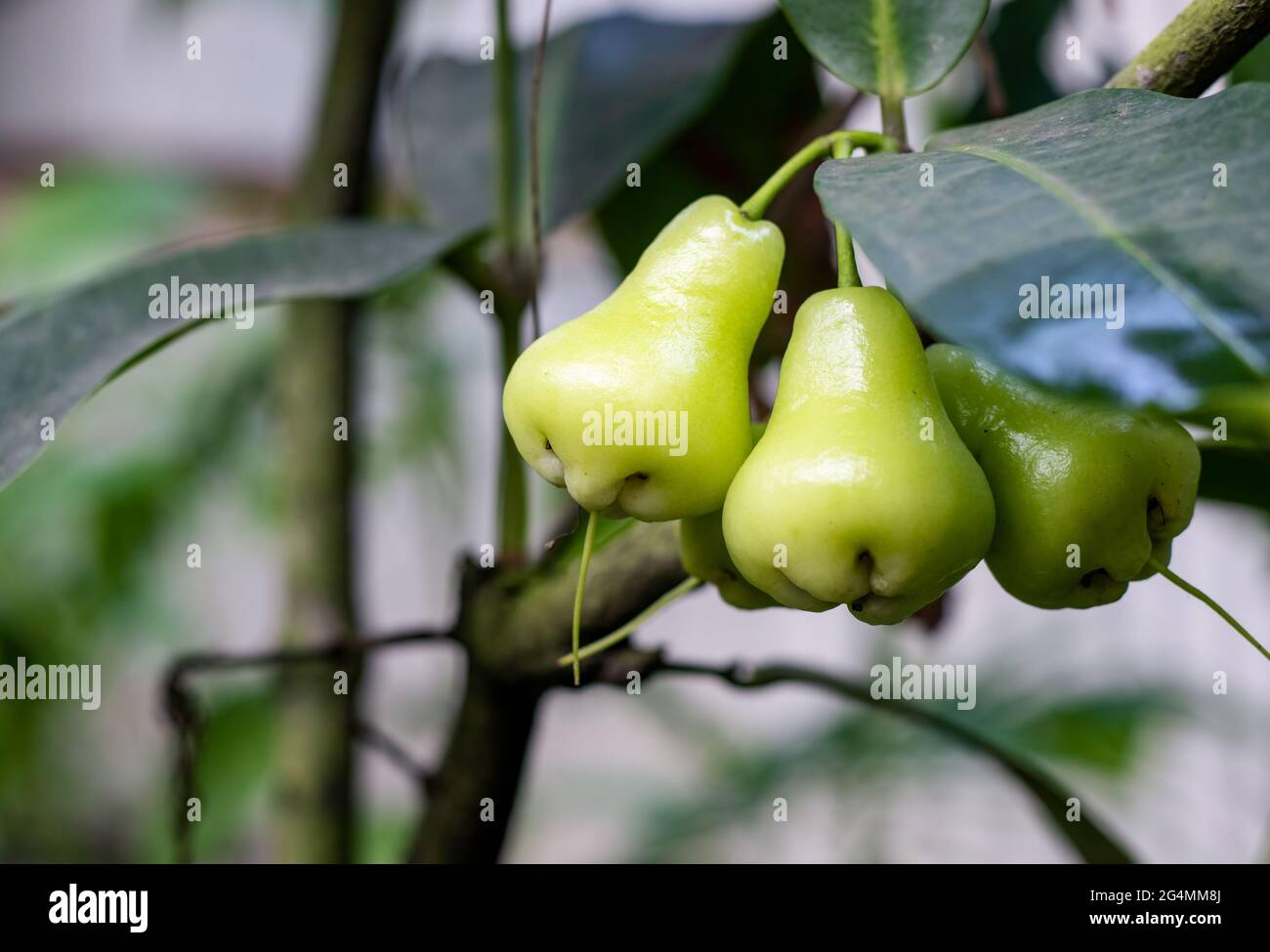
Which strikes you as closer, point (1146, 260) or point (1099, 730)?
point (1146, 260)

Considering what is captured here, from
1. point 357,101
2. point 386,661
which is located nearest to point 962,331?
point 357,101

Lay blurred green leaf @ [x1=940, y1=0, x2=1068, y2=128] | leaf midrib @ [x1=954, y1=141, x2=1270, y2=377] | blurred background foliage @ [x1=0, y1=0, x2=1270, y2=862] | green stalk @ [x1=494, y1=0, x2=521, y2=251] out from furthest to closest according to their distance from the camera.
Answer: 1. blurred background foliage @ [x1=0, y1=0, x2=1270, y2=862]
2. blurred green leaf @ [x1=940, y1=0, x2=1068, y2=128]
3. green stalk @ [x1=494, y1=0, x2=521, y2=251]
4. leaf midrib @ [x1=954, y1=141, x2=1270, y2=377]

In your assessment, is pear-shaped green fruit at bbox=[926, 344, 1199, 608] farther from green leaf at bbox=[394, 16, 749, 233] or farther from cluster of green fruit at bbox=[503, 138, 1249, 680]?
green leaf at bbox=[394, 16, 749, 233]

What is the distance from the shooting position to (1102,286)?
9.0 inches

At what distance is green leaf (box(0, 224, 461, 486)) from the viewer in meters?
0.38

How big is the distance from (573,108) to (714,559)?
425 millimetres

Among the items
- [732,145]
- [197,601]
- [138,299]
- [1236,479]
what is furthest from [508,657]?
[197,601]

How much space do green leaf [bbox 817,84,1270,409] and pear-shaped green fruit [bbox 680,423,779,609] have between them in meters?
0.08

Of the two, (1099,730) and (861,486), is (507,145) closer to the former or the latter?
(861,486)

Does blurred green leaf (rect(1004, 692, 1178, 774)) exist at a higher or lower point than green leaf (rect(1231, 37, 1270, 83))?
lower

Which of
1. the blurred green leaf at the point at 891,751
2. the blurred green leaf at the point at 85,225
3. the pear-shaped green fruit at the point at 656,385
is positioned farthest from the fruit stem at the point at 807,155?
the blurred green leaf at the point at 85,225

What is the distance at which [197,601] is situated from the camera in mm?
1448

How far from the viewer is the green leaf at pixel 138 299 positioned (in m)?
0.38

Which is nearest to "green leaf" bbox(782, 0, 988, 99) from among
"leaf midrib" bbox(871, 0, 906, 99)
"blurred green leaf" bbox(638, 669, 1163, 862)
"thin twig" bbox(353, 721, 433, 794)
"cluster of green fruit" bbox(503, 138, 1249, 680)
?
"leaf midrib" bbox(871, 0, 906, 99)
